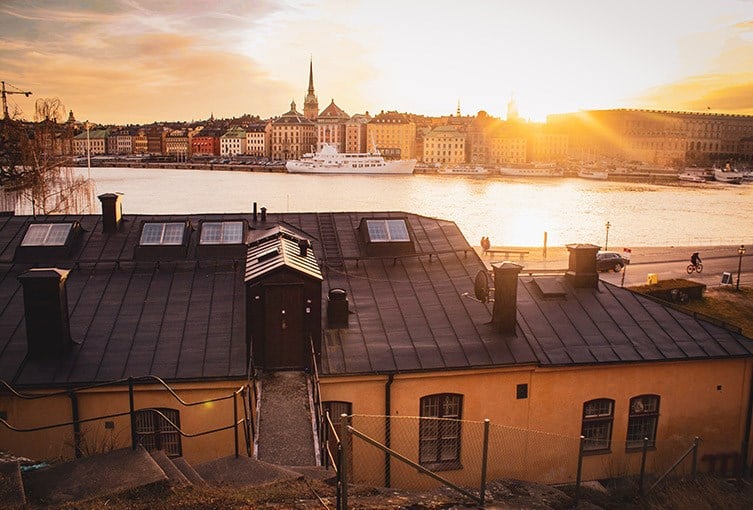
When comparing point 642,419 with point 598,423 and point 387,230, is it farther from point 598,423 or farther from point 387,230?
point 387,230

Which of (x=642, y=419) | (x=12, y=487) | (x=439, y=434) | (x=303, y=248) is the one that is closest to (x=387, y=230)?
(x=303, y=248)

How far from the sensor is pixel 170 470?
8891mm

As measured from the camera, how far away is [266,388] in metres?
13.6

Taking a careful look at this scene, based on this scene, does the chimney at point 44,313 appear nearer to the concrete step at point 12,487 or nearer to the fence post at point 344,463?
the concrete step at point 12,487

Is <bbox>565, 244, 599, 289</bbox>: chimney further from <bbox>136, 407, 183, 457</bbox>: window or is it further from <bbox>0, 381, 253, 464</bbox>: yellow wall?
<bbox>136, 407, 183, 457</bbox>: window

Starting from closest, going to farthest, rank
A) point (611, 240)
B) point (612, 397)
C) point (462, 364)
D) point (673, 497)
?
point (673, 497) → point (462, 364) → point (612, 397) → point (611, 240)

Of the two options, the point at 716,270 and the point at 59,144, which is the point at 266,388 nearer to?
the point at 716,270

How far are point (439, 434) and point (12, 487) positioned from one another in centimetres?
946

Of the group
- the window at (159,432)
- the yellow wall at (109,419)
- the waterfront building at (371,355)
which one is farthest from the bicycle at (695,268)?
the window at (159,432)

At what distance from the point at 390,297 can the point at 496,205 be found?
300 feet

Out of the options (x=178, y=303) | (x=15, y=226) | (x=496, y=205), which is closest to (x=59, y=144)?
(x=15, y=226)

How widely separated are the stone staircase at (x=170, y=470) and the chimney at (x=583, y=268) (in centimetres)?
963

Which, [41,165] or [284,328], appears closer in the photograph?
[284,328]

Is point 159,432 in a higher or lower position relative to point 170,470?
lower
